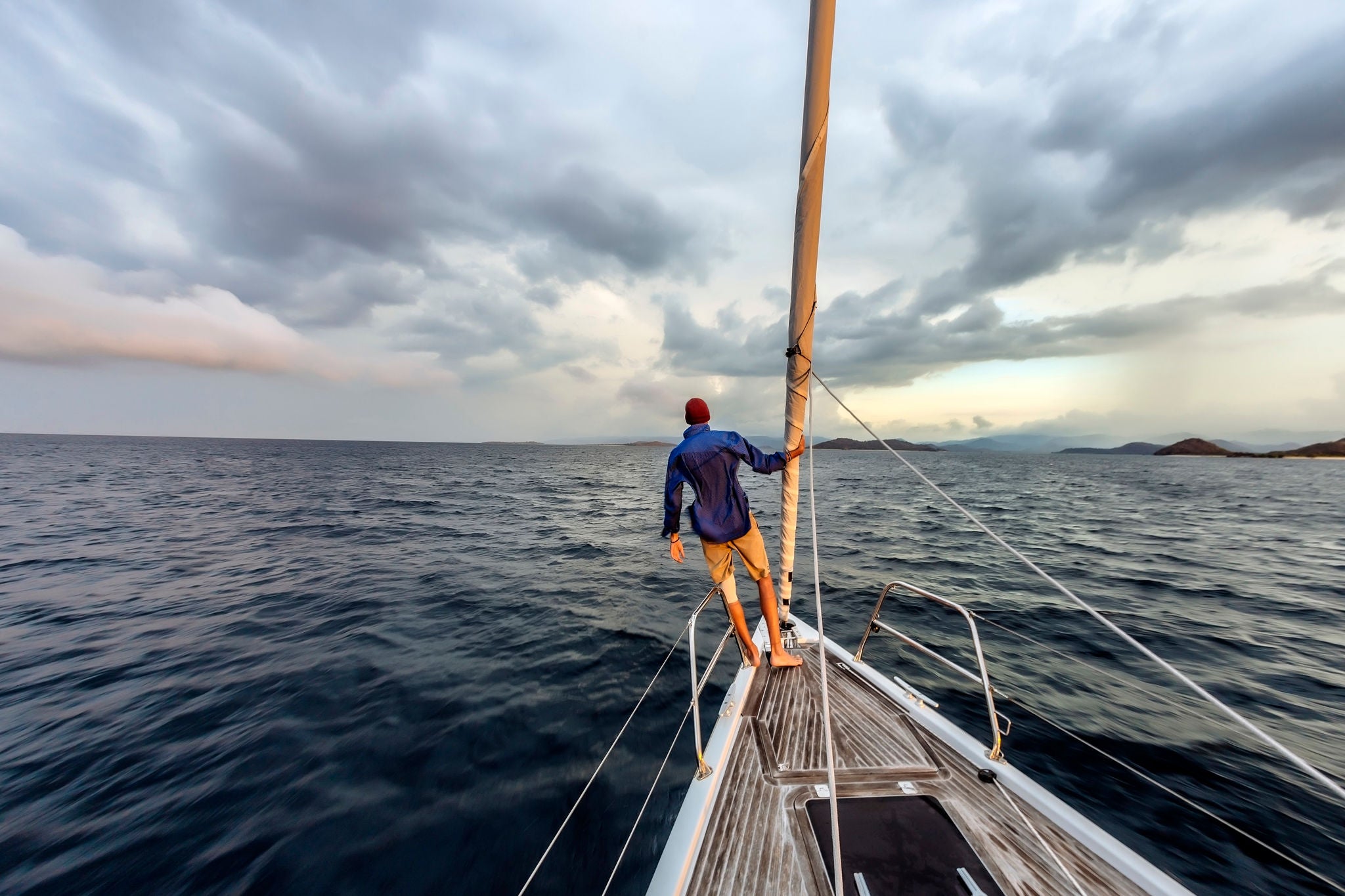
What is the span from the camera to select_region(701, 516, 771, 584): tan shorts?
4.12 m

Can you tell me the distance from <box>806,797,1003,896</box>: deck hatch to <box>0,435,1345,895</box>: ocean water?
178 centimetres

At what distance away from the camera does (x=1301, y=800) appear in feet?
12.7

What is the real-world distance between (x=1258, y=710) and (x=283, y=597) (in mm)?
14328

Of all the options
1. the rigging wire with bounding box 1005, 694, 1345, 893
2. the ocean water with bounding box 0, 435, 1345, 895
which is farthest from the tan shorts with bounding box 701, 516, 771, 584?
the rigging wire with bounding box 1005, 694, 1345, 893

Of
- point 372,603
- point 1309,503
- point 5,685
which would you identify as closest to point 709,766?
point 372,603

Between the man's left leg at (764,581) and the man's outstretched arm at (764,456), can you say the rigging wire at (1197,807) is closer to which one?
the man's left leg at (764,581)

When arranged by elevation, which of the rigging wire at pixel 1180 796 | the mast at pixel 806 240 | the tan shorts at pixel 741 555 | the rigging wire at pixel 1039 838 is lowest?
the rigging wire at pixel 1180 796

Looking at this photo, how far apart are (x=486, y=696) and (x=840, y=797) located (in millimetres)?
4101

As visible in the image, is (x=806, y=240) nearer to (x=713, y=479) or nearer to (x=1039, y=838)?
(x=713, y=479)

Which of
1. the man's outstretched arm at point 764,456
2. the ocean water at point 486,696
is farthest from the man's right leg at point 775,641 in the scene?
the ocean water at point 486,696

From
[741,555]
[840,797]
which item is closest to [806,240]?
[741,555]

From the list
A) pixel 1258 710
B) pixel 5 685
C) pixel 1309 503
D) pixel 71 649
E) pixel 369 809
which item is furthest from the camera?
pixel 1309 503

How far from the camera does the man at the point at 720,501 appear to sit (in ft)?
12.7

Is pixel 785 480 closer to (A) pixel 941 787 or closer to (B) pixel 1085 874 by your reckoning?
(A) pixel 941 787
